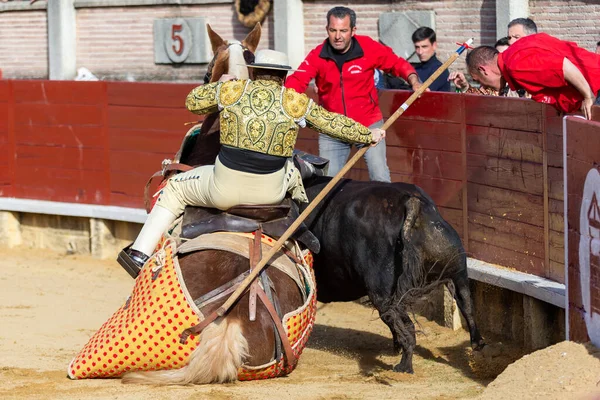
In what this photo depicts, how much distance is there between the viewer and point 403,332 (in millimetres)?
5785

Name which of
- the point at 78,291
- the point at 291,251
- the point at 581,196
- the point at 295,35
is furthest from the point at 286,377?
the point at 295,35

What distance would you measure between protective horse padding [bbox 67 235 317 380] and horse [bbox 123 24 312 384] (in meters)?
0.05

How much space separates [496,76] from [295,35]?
654 centimetres

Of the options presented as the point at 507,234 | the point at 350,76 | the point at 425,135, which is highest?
the point at 350,76

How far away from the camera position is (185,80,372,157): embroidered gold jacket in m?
5.50

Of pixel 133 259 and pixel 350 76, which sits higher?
pixel 350 76

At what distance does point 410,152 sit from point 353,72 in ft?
2.72

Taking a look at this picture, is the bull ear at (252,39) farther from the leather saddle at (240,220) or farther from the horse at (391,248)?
the leather saddle at (240,220)

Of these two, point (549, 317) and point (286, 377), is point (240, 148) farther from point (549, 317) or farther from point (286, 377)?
point (549, 317)

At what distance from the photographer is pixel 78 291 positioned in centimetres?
889

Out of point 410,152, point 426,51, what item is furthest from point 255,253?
point 426,51

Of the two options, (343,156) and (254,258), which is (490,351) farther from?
(343,156)

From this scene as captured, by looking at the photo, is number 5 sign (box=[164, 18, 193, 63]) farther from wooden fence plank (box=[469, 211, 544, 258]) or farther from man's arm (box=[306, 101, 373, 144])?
man's arm (box=[306, 101, 373, 144])

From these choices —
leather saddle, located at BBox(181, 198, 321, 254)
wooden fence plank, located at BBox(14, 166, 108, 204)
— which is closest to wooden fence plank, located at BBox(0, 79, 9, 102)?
wooden fence plank, located at BBox(14, 166, 108, 204)
